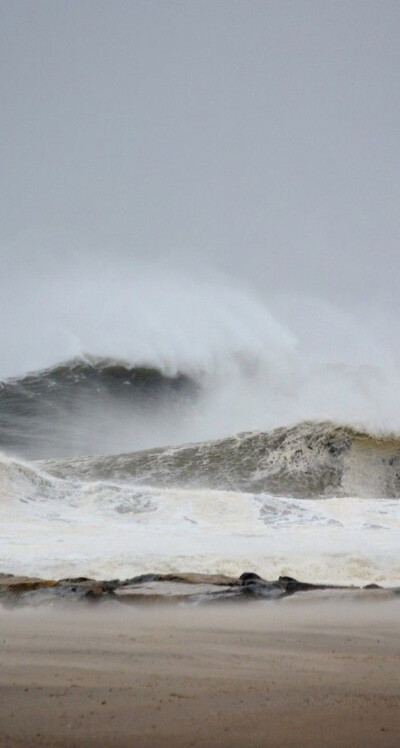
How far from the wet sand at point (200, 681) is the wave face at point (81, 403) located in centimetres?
2115

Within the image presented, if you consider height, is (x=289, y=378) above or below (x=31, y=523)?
above

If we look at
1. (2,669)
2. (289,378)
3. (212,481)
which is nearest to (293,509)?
(212,481)

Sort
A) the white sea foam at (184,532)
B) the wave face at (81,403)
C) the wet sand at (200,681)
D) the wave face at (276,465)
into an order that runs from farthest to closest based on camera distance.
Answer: the wave face at (81,403), the wave face at (276,465), the white sea foam at (184,532), the wet sand at (200,681)

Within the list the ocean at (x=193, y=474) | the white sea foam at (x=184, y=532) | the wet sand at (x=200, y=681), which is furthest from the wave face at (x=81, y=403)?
the wet sand at (x=200, y=681)

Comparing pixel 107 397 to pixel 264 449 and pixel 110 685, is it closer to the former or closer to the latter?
pixel 264 449

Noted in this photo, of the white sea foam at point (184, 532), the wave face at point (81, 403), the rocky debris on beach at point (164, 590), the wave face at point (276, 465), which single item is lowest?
the rocky debris on beach at point (164, 590)

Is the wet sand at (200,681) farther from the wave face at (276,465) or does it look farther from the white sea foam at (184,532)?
the wave face at (276,465)

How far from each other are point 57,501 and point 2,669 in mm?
9846

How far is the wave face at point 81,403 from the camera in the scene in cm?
2588

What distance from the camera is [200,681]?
8.15 feet

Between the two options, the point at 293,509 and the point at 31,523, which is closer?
the point at 31,523

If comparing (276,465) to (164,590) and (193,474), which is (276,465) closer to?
(193,474)

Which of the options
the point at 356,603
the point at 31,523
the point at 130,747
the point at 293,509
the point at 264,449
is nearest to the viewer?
the point at 130,747

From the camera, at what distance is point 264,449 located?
1941 cm
